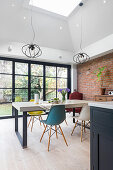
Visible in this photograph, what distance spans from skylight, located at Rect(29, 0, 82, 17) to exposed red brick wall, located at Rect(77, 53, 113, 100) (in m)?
1.98

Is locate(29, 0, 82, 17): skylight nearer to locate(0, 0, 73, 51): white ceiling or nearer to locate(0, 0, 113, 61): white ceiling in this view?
locate(0, 0, 113, 61): white ceiling

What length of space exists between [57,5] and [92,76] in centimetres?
279

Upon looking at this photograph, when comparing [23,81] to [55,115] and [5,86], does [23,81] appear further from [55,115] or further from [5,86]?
[55,115]

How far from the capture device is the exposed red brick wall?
171 inches

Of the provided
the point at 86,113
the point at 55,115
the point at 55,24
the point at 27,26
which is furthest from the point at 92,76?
the point at 55,115

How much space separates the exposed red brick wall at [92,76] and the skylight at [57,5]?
1982 millimetres

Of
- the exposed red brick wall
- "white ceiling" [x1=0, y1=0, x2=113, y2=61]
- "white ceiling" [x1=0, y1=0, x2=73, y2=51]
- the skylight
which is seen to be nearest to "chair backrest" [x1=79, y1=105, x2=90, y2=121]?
the exposed red brick wall

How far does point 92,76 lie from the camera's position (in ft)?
16.6

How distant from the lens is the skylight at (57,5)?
11.6ft

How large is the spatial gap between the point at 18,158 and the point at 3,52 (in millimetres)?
3382

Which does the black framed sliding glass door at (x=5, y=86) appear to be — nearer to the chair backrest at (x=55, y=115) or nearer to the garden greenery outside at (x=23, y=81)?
the garden greenery outside at (x=23, y=81)

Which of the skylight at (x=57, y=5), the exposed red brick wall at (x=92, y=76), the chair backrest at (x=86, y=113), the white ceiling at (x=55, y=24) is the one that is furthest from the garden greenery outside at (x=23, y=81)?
the skylight at (x=57, y=5)

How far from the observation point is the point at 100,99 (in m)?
4.07

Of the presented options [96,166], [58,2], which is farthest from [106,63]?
[96,166]
